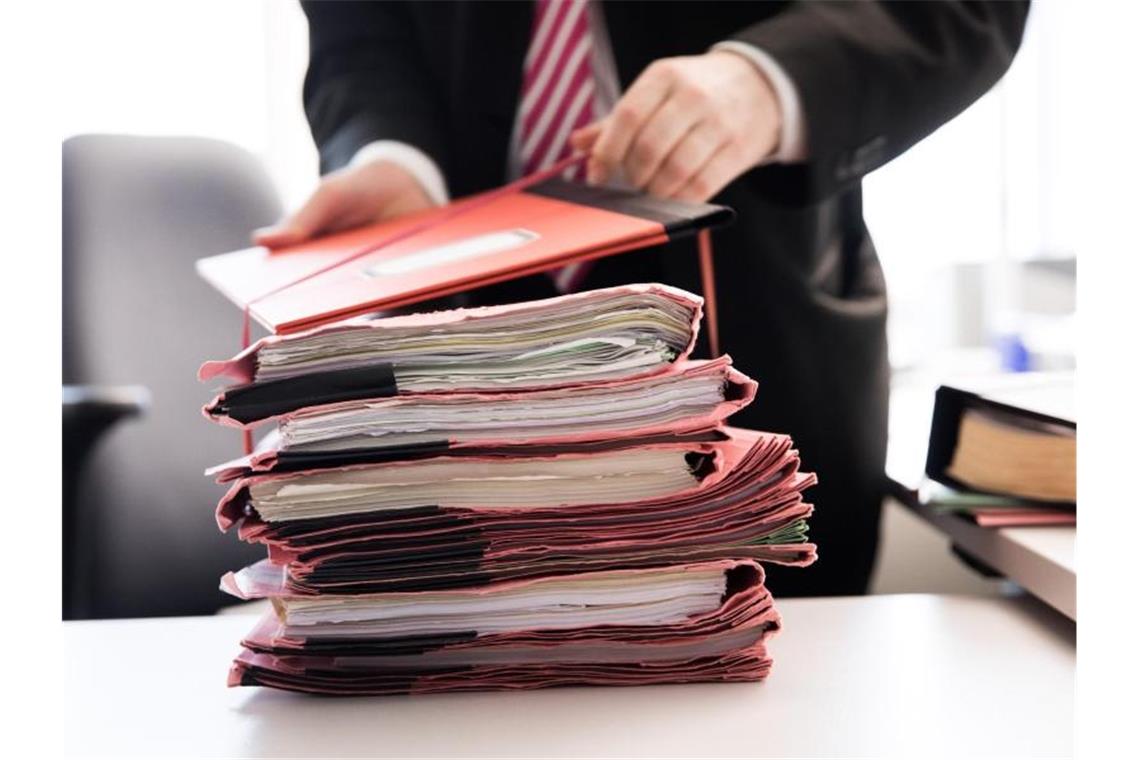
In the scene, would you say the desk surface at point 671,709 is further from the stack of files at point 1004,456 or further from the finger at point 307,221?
the finger at point 307,221

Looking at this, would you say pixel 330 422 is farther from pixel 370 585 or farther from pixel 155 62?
pixel 155 62

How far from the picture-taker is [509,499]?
1.43 feet

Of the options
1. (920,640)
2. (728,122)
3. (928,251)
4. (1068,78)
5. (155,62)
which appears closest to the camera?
(1068,78)

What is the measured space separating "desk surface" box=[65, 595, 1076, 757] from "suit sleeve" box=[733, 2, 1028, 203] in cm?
43

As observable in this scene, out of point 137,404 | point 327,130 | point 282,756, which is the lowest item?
point 282,756

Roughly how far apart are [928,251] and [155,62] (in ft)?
3.88

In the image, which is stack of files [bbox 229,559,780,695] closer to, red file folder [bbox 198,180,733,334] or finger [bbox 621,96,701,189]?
red file folder [bbox 198,180,733,334]

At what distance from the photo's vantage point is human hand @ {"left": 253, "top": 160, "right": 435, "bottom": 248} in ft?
2.47

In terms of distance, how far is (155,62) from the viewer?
50.4 inches

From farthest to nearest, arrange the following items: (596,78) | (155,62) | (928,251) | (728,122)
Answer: (928,251), (155,62), (596,78), (728,122)

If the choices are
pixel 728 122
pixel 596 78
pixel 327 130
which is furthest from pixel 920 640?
pixel 327 130

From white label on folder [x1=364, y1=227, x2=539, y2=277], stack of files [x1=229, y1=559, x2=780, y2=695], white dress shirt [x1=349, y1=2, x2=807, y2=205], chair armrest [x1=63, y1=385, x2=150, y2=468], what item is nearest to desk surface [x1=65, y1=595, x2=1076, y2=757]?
stack of files [x1=229, y1=559, x2=780, y2=695]

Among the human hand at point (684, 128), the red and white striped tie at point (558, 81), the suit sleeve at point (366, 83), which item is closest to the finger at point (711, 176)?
the human hand at point (684, 128)

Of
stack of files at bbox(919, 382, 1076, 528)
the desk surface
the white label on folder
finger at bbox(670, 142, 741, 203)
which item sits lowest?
the desk surface
